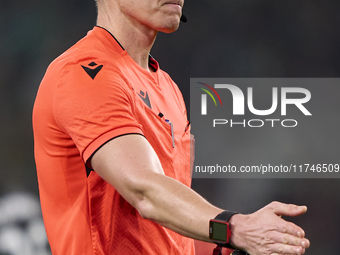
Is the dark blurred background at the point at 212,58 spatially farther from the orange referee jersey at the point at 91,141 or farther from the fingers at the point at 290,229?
the fingers at the point at 290,229

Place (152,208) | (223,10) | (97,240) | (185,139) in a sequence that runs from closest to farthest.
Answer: (152,208)
(97,240)
(185,139)
(223,10)

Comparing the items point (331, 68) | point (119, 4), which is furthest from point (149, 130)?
point (331, 68)

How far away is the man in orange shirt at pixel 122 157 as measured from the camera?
0.86 meters

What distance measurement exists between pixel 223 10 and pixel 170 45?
0.37 meters

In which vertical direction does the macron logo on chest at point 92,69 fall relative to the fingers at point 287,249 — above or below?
above

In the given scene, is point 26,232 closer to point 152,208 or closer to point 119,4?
point 119,4

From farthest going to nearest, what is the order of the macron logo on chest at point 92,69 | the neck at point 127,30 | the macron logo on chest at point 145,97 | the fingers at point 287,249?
the neck at point 127,30 < the macron logo on chest at point 145,97 < the macron logo on chest at point 92,69 < the fingers at point 287,249

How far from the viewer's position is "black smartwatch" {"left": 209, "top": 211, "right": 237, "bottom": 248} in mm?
820

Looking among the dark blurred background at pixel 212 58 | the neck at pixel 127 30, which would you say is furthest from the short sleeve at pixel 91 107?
the dark blurred background at pixel 212 58

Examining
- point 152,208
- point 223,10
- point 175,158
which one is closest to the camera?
point 152,208

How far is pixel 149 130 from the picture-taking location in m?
1.18

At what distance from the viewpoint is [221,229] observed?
82cm

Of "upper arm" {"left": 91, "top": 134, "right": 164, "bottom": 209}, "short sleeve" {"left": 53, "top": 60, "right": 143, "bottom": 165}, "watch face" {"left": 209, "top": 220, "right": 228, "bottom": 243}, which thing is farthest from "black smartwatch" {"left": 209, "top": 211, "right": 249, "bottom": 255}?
"short sleeve" {"left": 53, "top": 60, "right": 143, "bottom": 165}

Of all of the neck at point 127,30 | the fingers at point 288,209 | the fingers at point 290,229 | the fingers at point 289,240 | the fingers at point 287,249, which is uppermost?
the neck at point 127,30
